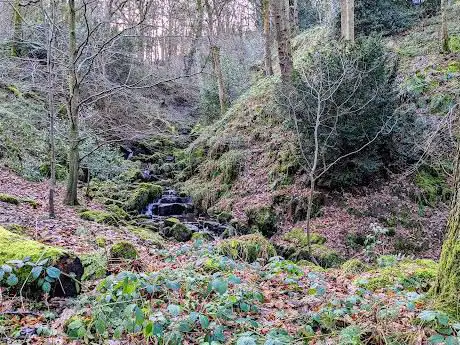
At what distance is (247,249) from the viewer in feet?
21.1

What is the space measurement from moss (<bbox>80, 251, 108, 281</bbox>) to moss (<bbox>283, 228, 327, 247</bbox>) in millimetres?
5100

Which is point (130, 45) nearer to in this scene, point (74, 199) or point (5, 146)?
point (5, 146)

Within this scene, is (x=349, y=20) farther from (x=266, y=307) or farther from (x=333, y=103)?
(x=266, y=307)

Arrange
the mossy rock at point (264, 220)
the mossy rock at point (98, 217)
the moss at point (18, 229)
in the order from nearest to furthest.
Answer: the moss at point (18, 229) < the mossy rock at point (98, 217) < the mossy rock at point (264, 220)

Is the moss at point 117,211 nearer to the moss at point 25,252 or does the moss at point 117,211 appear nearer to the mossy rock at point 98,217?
the mossy rock at point 98,217

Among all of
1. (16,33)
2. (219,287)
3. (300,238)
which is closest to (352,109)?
(300,238)

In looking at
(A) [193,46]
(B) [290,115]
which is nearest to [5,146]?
(B) [290,115]

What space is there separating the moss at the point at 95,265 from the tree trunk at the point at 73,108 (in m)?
4.56

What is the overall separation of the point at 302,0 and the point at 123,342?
21.5 meters

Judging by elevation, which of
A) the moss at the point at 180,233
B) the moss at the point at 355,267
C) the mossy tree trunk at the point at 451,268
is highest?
the mossy tree trunk at the point at 451,268

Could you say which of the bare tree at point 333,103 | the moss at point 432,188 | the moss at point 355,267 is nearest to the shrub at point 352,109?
the bare tree at point 333,103

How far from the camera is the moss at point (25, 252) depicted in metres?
3.48

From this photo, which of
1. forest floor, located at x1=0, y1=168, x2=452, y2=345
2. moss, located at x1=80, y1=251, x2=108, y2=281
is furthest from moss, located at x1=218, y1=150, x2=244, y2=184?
moss, located at x1=80, y1=251, x2=108, y2=281

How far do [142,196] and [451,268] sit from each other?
10.8m
